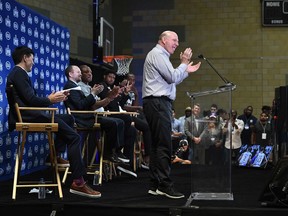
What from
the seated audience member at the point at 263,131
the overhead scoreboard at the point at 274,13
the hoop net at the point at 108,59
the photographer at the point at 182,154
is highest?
the overhead scoreboard at the point at 274,13

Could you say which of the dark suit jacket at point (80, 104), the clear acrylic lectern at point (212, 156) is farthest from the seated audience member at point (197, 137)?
the dark suit jacket at point (80, 104)

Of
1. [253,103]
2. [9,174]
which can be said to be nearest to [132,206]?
[9,174]

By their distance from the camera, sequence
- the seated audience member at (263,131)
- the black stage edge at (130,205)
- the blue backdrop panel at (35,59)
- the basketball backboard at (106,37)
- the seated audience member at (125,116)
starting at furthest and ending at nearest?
the basketball backboard at (106,37) → the seated audience member at (263,131) → the seated audience member at (125,116) → the blue backdrop panel at (35,59) → the black stage edge at (130,205)

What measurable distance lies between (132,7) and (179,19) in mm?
1261

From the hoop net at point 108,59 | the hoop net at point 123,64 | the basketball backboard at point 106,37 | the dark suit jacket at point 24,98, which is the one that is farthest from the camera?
the hoop net at point 108,59

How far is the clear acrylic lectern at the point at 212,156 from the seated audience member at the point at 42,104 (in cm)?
84

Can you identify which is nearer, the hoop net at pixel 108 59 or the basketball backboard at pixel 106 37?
the basketball backboard at pixel 106 37

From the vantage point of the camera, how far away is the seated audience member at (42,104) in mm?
3840

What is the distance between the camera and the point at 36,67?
6004mm

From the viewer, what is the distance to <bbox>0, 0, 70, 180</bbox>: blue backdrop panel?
5.14 m

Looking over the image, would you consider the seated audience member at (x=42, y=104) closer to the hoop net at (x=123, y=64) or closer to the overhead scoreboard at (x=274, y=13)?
the hoop net at (x=123, y=64)

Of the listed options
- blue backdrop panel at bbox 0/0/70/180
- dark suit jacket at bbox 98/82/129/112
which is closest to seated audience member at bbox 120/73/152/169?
dark suit jacket at bbox 98/82/129/112

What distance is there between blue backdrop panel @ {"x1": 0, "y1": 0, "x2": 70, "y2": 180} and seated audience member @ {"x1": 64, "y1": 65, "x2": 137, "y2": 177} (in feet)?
2.51

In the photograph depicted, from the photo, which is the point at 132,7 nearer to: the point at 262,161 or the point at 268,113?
the point at 268,113
